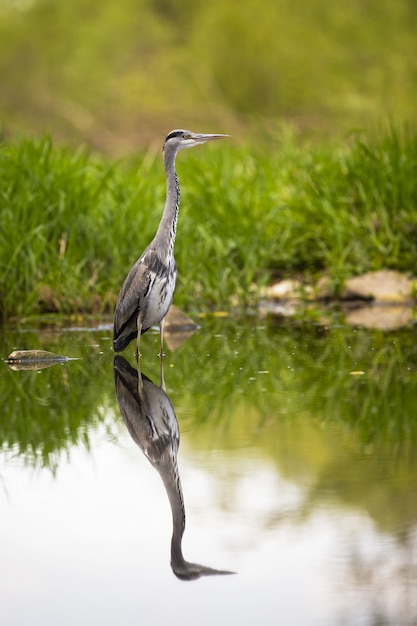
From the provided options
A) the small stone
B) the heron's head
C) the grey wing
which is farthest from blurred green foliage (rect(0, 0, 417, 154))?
the grey wing

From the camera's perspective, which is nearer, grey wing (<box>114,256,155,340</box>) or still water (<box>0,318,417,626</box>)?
still water (<box>0,318,417,626</box>)

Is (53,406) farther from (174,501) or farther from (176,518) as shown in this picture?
(176,518)

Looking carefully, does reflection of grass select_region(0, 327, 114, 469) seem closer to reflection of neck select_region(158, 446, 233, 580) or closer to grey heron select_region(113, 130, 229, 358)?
grey heron select_region(113, 130, 229, 358)

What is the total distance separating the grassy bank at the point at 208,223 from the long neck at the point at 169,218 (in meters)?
1.79

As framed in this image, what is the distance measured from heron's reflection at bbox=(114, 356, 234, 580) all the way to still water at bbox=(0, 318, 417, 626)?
0.5 inches

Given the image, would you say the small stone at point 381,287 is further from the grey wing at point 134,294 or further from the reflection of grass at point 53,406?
the grey wing at point 134,294

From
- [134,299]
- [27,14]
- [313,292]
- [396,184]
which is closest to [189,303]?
[313,292]

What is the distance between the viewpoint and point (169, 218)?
6.65 meters

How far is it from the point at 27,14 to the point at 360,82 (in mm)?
11021

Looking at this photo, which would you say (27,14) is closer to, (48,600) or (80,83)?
(80,83)

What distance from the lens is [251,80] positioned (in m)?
31.3

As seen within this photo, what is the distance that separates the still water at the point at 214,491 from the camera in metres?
2.83

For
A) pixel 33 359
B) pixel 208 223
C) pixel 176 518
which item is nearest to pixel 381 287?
pixel 208 223

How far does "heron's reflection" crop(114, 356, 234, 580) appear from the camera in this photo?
10.4 feet
